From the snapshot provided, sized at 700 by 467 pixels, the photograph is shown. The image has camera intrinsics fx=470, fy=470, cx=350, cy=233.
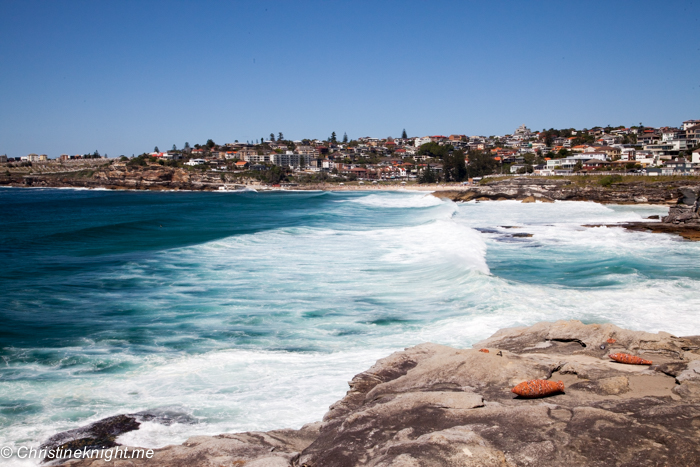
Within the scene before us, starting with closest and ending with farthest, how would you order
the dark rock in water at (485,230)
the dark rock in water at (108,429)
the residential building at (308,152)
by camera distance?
1. the dark rock in water at (108,429)
2. the dark rock in water at (485,230)
3. the residential building at (308,152)

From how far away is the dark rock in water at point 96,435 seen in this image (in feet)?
20.1

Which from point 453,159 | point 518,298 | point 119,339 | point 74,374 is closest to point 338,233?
point 518,298

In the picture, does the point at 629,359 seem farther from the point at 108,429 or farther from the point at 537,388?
the point at 108,429

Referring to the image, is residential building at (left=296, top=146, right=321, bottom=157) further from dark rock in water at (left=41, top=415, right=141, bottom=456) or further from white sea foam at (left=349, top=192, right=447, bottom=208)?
dark rock in water at (left=41, top=415, right=141, bottom=456)

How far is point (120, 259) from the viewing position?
71.3 feet

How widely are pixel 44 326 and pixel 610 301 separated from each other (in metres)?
15.1

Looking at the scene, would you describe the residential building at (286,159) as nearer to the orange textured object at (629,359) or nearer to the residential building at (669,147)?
the residential building at (669,147)

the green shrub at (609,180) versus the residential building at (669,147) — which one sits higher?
the residential building at (669,147)

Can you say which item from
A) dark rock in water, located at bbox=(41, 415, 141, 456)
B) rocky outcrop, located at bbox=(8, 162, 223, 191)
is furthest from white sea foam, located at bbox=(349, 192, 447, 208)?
rocky outcrop, located at bbox=(8, 162, 223, 191)

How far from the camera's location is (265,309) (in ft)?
43.8

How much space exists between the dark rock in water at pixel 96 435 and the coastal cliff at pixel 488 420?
36 millimetres

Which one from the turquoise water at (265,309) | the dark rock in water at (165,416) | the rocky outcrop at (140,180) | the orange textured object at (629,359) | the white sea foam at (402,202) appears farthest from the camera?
the rocky outcrop at (140,180)

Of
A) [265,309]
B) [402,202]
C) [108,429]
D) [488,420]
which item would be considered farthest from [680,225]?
[402,202]

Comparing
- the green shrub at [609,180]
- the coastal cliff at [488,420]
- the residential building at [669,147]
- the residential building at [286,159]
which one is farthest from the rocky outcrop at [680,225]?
the residential building at [286,159]
